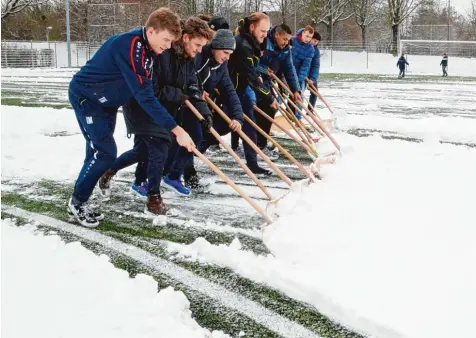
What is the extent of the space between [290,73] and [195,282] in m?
4.03

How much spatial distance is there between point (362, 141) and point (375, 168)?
170 cm

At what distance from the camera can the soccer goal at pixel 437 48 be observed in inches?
1231

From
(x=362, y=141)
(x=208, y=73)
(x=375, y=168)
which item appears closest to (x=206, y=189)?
(x=208, y=73)

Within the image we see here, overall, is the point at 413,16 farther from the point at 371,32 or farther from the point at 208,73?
the point at 208,73

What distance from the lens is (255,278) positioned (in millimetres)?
3238

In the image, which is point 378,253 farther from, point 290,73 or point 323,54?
point 323,54

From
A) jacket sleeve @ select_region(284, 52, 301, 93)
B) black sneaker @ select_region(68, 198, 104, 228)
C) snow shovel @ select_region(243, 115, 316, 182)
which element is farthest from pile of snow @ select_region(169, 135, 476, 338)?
jacket sleeve @ select_region(284, 52, 301, 93)

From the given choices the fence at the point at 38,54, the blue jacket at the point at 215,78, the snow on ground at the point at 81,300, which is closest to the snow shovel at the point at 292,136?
the blue jacket at the point at 215,78

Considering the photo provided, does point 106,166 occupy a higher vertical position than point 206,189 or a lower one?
higher

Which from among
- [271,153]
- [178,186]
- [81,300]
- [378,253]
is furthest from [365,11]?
[81,300]

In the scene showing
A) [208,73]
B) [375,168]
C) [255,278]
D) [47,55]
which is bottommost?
[255,278]

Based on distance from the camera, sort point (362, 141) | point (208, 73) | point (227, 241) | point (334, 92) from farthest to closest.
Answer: point (334, 92)
point (362, 141)
point (208, 73)
point (227, 241)

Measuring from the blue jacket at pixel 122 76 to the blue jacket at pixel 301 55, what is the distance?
4.37m

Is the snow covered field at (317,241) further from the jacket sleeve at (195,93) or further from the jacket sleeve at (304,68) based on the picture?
the jacket sleeve at (304,68)
